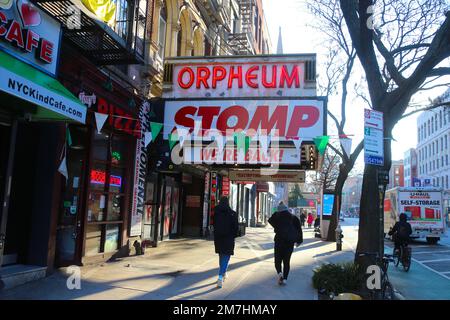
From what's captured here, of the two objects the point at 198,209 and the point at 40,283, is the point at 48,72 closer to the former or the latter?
the point at 40,283

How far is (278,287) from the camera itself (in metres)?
8.65

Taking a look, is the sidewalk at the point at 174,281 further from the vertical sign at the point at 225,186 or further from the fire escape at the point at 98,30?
the vertical sign at the point at 225,186

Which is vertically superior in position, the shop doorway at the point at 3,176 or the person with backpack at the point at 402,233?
the shop doorway at the point at 3,176

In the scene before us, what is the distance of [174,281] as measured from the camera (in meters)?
8.70

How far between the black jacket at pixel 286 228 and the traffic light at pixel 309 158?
16.2 feet

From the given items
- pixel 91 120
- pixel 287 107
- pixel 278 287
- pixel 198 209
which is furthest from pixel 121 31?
pixel 198 209

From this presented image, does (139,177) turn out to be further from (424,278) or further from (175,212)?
(424,278)

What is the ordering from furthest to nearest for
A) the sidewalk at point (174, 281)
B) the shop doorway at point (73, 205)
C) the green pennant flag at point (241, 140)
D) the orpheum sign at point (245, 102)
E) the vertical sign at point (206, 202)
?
1. the vertical sign at point (206, 202)
2. the orpheum sign at point (245, 102)
3. the green pennant flag at point (241, 140)
4. the shop doorway at point (73, 205)
5. the sidewalk at point (174, 281)

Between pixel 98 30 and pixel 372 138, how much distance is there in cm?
551

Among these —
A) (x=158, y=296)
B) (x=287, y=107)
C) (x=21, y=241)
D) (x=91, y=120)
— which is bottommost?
(x=158, y=296)

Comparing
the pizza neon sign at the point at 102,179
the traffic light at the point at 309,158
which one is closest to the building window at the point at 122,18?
the pizza neon sign at the point at 102,179

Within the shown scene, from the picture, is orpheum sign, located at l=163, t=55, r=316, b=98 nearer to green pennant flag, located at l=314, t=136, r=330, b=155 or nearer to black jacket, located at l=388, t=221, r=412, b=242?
green pennant flag, located at l=314, t=136, r=330, b=155

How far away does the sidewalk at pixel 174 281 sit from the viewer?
23.9 feet

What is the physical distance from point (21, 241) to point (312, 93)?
8.16m
